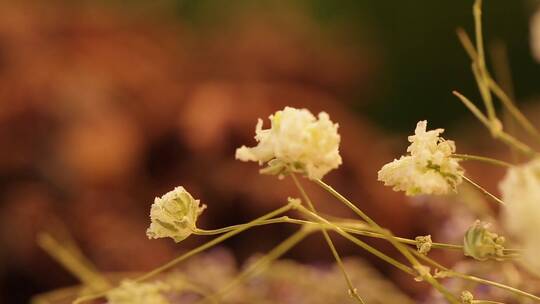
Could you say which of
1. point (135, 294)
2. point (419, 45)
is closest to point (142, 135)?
point (135, 294)

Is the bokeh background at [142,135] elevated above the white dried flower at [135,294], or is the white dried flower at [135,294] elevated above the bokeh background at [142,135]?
the bokeh background at [142,135]

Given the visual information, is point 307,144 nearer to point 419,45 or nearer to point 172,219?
point 172,219

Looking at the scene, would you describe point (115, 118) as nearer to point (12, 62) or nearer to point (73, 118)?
point (73, 118)

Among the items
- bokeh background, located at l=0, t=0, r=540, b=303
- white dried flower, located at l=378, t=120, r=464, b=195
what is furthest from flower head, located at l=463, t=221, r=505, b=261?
bokeh background, located at l=0, t=0, r=540, b=303

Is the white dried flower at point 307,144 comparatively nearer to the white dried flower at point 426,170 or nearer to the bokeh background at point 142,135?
the white dried flower at point 426,170

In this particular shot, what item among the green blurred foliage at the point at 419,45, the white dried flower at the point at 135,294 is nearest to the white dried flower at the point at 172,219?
the white dried flower at the point at 135,294

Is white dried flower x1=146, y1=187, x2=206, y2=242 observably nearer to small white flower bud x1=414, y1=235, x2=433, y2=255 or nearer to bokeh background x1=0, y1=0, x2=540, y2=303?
small white flower bud x1=414, y1=235, x2=433, y2=255
